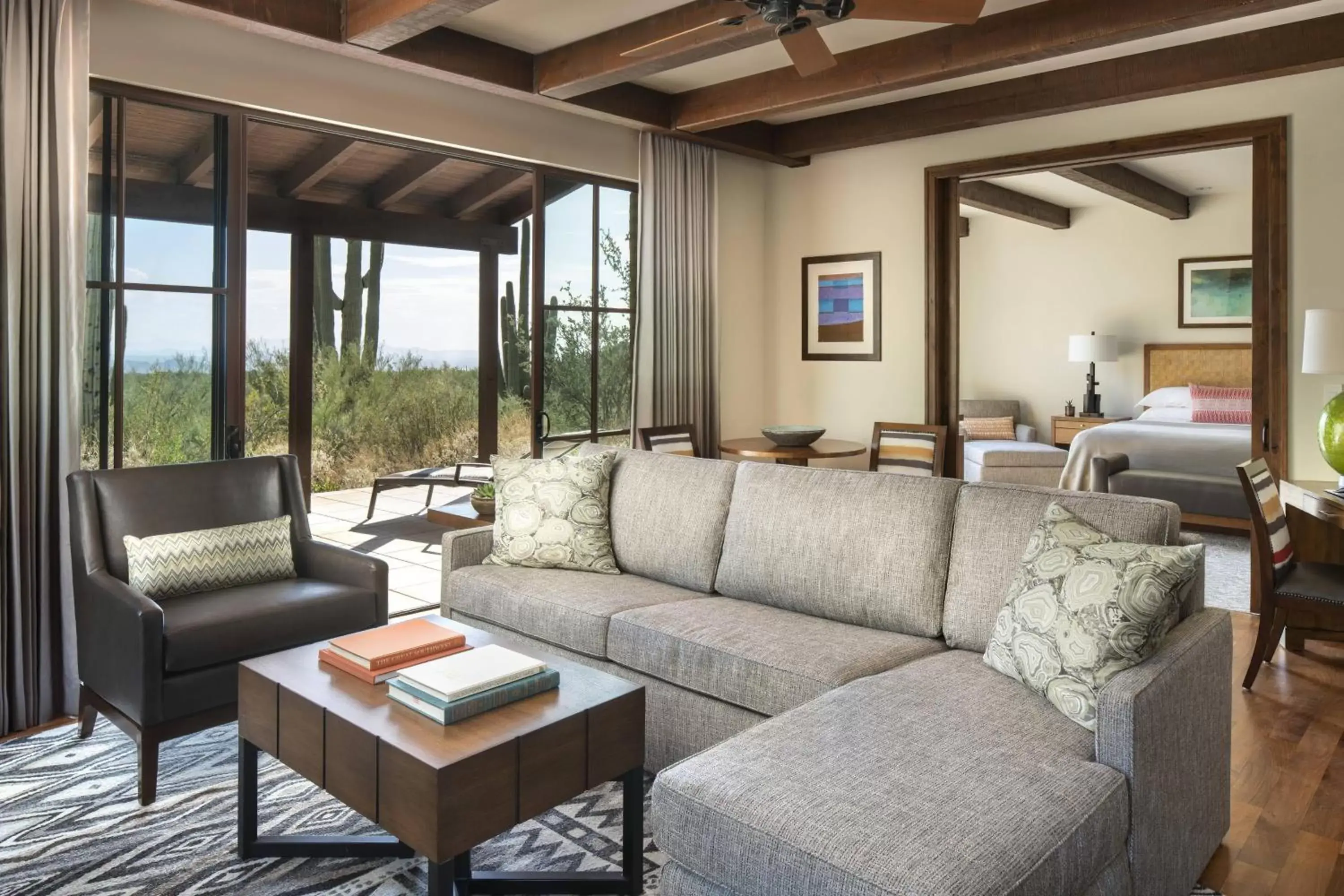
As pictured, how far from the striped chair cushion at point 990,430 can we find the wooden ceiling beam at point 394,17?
6.93m

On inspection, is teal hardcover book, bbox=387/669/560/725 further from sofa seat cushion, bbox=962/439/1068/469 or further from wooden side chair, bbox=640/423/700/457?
sofa seat cushion, bbox=962/439/1068/469

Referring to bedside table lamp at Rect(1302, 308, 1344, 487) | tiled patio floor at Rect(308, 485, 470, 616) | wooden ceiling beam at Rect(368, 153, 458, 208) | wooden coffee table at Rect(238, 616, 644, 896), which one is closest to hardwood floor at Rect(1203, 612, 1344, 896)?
bedside table lamp at Rect(1302, 308, 1344, 487)

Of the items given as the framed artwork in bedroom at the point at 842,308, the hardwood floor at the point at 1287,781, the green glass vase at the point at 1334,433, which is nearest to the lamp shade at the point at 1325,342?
the green glass vase at the point at 1334,433

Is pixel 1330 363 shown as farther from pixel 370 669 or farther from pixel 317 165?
pixel 317 165

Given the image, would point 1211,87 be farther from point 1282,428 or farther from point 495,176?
point 495,176

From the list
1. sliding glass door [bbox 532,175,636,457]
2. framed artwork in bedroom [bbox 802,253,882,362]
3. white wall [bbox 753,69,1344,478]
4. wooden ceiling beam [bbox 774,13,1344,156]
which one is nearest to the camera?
wooden ceiling beam [bbox 774,13,1344,156]

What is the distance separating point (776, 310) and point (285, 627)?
391cm

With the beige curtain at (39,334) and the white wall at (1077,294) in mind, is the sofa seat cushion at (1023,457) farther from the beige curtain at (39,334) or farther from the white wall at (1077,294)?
the beige curtain at (39,334)

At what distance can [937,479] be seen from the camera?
277cm

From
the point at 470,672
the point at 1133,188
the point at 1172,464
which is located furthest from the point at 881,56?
the point at 1172,464

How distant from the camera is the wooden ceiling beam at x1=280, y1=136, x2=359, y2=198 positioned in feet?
23.1

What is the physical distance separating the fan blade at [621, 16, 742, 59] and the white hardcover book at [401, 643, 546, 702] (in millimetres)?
2329

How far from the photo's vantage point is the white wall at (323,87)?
3.40m

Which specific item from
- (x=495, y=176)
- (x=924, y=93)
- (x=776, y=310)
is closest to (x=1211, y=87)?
(x=924, y=93)
